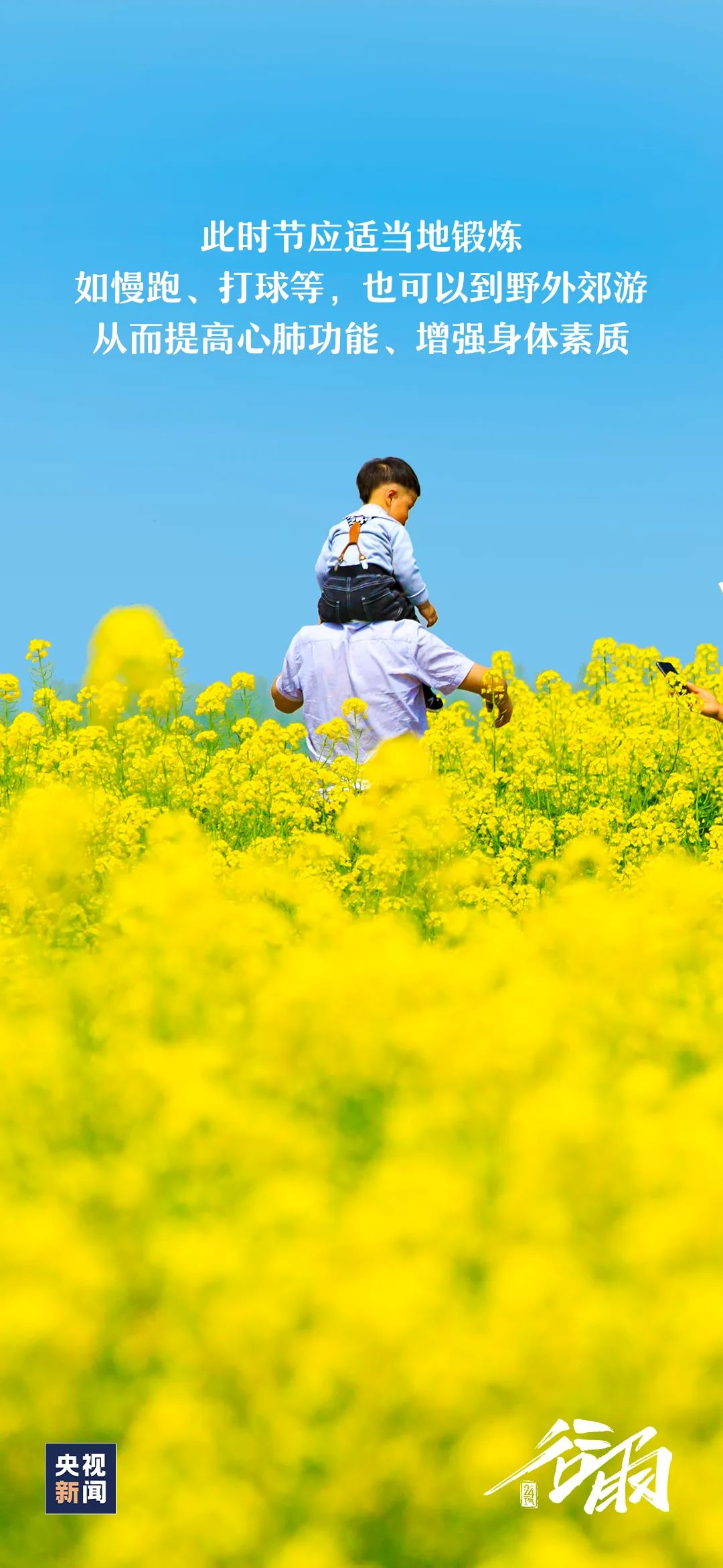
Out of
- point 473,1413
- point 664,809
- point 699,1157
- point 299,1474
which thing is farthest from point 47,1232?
point 664,809

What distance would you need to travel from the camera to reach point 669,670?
6.04 metres

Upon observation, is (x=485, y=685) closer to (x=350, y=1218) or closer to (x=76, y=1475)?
(x=350, y=1218)

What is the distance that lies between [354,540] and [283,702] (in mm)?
811

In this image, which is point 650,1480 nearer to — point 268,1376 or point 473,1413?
point 473,1413

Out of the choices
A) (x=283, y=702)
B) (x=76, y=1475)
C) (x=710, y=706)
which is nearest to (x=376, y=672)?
(x=283, y=702)

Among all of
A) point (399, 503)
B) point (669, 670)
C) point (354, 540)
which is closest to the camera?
point (354, 540)

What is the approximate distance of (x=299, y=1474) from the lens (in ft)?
5.12

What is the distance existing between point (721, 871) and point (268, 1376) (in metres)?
3.39

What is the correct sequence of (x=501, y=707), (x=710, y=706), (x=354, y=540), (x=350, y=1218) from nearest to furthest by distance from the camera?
(x=350, y=1218), (x=710, y=706), (x=354, y=540), (x=501, y=707)

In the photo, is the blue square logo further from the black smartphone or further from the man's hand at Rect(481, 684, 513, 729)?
the man's hand at Rect(481, 684, 513, 729)

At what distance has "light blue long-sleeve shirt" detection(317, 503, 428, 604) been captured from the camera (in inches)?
211

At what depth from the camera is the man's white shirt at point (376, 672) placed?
5.42 m

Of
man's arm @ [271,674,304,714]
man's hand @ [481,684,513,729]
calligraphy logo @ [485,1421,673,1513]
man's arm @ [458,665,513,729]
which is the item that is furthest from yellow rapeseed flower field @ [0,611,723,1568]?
man's arm @ [271,674,304,714]

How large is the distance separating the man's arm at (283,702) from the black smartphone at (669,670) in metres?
1.43
